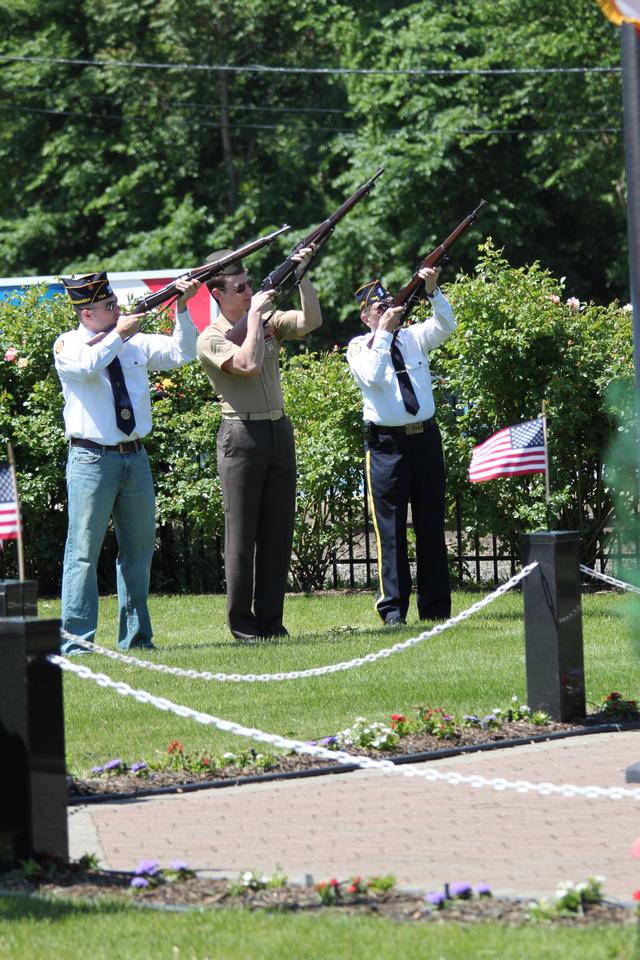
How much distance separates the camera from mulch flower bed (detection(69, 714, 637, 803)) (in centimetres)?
656

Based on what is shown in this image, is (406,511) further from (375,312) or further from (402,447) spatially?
(375,312)

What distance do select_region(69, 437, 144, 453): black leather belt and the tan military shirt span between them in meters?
0.71

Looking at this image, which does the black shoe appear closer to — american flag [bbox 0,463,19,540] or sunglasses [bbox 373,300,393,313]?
sunglasses [bbox 373,300,393,313]

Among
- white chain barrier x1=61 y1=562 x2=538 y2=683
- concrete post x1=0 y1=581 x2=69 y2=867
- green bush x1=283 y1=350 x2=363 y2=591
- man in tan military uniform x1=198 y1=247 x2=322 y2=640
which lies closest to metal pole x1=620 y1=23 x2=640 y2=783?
white chain barrier x1=61 y1=562 x2=538 y2=683

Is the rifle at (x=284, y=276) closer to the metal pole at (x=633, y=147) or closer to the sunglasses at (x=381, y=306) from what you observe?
the sunglasses at (x=381, y=306)

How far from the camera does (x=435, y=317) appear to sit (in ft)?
35.2

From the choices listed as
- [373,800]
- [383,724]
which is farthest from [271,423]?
[373,800]

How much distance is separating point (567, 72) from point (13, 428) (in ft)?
60.3

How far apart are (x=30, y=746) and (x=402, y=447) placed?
19.2 feet

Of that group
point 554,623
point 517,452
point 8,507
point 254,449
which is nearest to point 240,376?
point 254,449

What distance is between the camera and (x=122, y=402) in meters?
9.83

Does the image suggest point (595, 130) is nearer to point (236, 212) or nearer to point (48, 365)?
point (236, 212)

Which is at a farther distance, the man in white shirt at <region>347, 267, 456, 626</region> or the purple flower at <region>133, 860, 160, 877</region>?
the man in white shirt at <region>347, 267, 456, 626</region>

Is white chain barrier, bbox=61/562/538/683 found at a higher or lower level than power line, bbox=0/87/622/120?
lower
